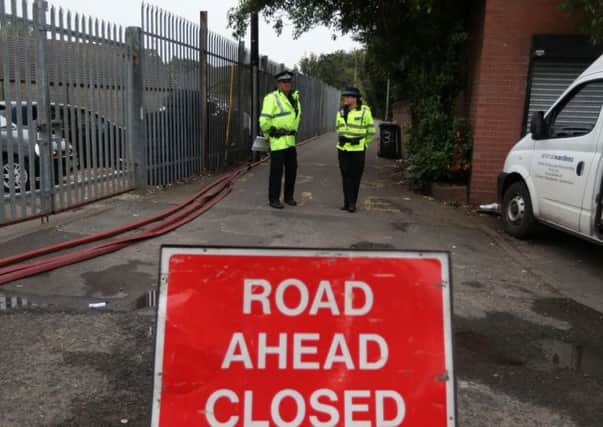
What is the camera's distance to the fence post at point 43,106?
293 inches

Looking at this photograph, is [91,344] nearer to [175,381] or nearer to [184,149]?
[175,381]

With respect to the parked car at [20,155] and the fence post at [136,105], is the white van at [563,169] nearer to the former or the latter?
the fence post at [136,105]

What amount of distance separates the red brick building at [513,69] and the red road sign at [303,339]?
26.1 ft

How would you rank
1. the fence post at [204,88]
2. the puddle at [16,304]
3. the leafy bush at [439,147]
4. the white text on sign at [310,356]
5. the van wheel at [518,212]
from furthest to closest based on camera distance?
1. the fence post at [204,88]
2. the leafy bush at [439,147]
3. the van wheel at [518,212]
4. the puddle at [16,304]
5. the white text on sign at [310,356]

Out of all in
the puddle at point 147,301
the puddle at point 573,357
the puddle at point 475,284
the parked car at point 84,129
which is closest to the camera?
the puddle at point 573,357

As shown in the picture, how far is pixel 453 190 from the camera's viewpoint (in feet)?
34.2

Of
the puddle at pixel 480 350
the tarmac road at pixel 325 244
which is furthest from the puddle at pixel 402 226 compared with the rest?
the puddle at pixel 480 350

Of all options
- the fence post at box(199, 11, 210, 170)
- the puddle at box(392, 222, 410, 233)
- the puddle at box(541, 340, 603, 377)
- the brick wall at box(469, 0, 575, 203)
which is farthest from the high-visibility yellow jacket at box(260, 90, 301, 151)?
the puddle at box(541, 340, 603, 377)

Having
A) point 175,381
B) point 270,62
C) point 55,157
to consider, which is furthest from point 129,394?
point 270,62

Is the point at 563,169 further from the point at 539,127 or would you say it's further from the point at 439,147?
the point at 439,147

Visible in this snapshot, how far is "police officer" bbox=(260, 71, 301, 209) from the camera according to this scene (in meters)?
8.96

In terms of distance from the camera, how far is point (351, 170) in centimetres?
916

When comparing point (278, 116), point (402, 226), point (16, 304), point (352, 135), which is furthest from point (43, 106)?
point (402, 226)

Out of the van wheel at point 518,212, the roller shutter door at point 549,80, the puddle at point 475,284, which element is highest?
the roller shutter door at point 549,80
